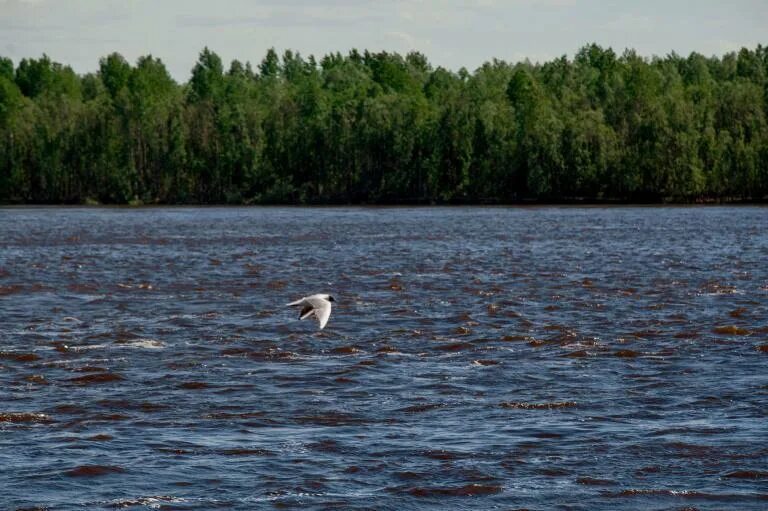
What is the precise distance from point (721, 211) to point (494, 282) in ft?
228

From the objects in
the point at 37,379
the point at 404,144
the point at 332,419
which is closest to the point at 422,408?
the point at 332,419

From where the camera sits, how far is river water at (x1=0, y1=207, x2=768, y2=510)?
1593 cm

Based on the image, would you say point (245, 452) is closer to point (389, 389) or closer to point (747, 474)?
point (389, 389)

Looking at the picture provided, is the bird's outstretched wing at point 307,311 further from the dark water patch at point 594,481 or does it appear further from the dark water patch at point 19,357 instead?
the dark water patch at point 594,481

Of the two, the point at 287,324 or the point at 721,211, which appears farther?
the point at 721,211

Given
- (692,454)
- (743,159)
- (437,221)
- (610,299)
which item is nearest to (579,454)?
(692,454)

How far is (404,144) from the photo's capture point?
14650 cm

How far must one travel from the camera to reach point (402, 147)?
14638 cm

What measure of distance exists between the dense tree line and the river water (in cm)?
8449

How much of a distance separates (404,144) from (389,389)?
412ft

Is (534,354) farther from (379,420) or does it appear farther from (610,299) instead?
(610,299)

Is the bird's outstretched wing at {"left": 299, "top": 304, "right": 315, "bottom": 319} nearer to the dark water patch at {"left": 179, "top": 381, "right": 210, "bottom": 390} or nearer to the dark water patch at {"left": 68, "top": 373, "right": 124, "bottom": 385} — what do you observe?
the dark water patch at {"left": 179, "top": 381, "right": 210, "bottom": 390}

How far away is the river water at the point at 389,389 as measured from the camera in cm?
1593

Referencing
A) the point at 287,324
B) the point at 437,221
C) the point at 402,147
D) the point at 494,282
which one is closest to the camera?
the point at 287,324
